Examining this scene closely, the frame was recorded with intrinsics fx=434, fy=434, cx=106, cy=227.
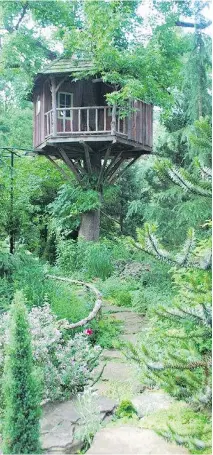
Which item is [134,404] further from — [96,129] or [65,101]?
[65,101]

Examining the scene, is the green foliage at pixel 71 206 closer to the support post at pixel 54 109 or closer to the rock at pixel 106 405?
the support post at pixel 54 109

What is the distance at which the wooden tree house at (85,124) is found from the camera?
12.2 metres

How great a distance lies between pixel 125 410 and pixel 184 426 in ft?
2.44

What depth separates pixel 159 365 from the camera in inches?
119

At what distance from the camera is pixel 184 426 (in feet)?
11.3

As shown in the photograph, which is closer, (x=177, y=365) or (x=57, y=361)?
(x=177, y=365)

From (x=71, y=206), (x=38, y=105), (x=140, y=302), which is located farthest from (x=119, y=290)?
(x=38, y=105)

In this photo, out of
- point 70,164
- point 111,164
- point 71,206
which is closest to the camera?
point 70,164

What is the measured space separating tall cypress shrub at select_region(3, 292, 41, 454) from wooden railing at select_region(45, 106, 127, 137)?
933 centimetres

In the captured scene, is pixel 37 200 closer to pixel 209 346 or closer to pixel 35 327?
pixel 35 327

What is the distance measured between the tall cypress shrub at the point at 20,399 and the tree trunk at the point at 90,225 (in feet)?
34.3

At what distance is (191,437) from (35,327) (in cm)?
198

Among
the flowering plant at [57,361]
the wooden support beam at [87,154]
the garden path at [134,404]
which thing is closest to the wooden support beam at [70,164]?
the wooden support beam at [87,154]

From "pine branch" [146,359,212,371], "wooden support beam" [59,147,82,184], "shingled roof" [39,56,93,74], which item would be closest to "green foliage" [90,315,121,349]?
"pine branch" [146,359,212,371]
